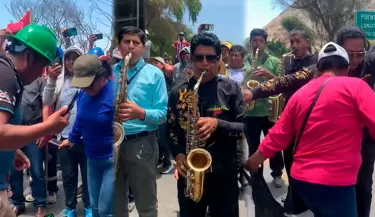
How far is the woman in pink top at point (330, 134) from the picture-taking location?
2854mm

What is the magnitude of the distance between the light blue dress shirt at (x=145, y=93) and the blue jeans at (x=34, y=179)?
185cm

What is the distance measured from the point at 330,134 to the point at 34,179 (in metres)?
3.29

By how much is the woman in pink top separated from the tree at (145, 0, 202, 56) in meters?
0.93

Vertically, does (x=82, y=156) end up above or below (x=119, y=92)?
below

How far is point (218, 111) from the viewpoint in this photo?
2955mm

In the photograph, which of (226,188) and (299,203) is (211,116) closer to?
(226,188)

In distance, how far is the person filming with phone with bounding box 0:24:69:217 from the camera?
2.29 meters

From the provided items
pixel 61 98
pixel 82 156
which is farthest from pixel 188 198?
pixel 61 98

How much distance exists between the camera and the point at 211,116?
2.96m

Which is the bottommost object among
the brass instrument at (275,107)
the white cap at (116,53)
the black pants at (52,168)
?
the black pants at (52,168)

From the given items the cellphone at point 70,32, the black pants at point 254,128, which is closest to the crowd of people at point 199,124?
the cellphone at point 70,32

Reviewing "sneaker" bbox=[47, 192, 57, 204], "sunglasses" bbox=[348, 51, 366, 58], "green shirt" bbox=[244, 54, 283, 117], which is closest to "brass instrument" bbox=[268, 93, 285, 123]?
"green shirt" bbox=[244, 54, 283, 117]

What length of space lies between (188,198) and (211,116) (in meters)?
0.58

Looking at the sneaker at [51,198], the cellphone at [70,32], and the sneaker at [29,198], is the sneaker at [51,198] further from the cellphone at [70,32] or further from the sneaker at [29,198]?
the cellphone at [70,32]
